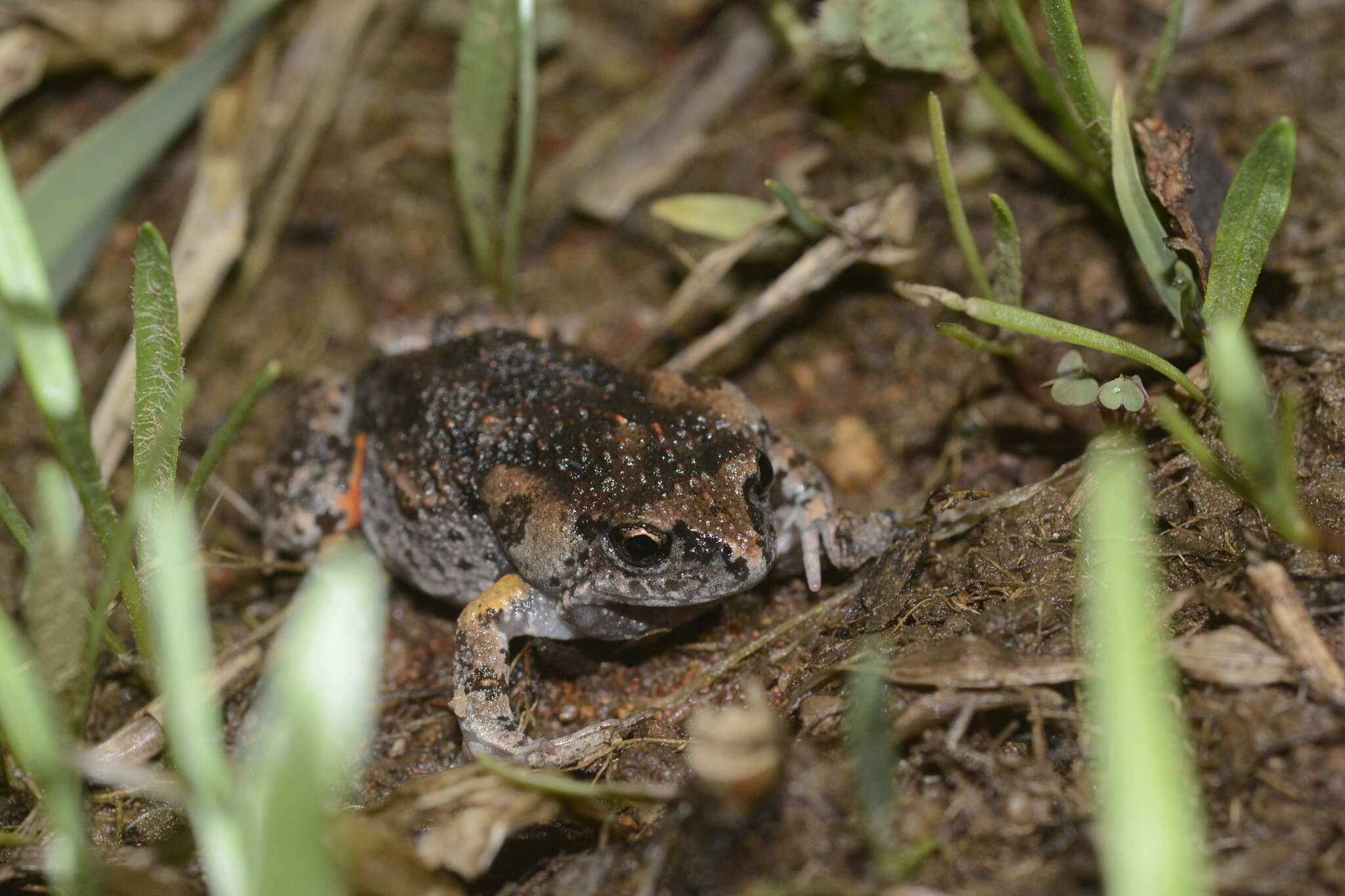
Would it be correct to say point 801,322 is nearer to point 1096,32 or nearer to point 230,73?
point 1096,32

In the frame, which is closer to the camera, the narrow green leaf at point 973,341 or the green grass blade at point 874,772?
the green grass blade at point 874,772

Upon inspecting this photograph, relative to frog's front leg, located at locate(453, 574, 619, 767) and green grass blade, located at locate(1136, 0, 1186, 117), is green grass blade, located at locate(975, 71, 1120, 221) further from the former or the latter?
frog's front leg, located at locate(453, 574, 619, 767)

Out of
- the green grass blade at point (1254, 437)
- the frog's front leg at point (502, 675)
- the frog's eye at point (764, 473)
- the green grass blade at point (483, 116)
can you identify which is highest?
the green grass blade at point (483, 116)

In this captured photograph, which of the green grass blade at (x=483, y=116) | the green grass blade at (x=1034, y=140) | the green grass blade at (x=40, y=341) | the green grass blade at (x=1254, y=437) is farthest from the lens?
the green grass blade at (x=483, y=116)

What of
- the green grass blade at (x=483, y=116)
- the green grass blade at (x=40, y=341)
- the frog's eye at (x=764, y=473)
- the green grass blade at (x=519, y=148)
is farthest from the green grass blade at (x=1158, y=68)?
the green grass blade at (x=40, y=341)

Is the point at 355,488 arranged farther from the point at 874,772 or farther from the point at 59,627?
the point at 874,772

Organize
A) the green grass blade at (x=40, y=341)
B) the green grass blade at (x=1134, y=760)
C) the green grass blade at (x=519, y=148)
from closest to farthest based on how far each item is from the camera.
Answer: the green grass blade at (x=1134, y=760)
the green grass blade at (x=40, y=341)
the green grass blade at (x=519, y=148)

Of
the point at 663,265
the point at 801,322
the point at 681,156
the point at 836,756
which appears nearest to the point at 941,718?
the point at 836,756

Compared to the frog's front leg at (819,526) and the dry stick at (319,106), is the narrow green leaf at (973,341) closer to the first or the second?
the frog's front leg at (819,526)
